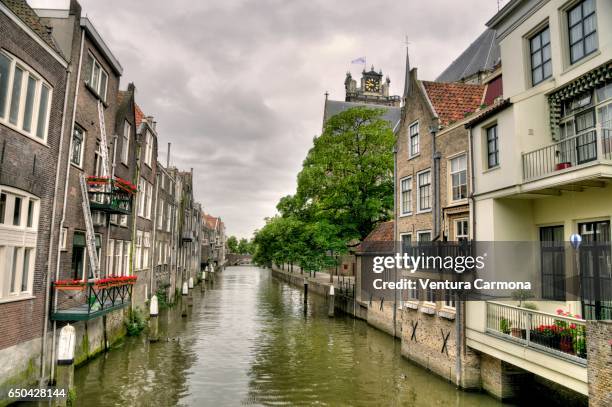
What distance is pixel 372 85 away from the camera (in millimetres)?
104125

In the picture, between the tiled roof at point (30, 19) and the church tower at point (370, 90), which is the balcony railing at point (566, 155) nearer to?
the tiled roof at point (30, 19)

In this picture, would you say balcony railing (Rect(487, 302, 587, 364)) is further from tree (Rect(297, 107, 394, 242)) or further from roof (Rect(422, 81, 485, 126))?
tree (Rect(297, 107, 394, 242))

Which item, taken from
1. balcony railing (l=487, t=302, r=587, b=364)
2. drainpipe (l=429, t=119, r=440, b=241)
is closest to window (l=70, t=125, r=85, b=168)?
drainpipe (l=429, t=119, r=440, b=241)

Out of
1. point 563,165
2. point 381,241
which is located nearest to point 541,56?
point 563,165

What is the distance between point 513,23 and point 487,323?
9758 millimetres

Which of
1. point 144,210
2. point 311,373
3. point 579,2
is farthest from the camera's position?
point 144,210

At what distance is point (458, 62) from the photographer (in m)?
Result: 47.4

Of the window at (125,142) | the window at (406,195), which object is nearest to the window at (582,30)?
the window at (406,195)

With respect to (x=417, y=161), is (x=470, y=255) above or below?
below

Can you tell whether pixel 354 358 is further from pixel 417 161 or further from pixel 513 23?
pixel 513 23

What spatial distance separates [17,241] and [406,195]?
622 inches

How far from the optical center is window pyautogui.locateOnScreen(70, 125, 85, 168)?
1460 centimetres

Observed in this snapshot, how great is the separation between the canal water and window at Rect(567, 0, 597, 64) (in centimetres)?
1036

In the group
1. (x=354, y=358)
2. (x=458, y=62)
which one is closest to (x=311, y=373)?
(x=354, y=358)
